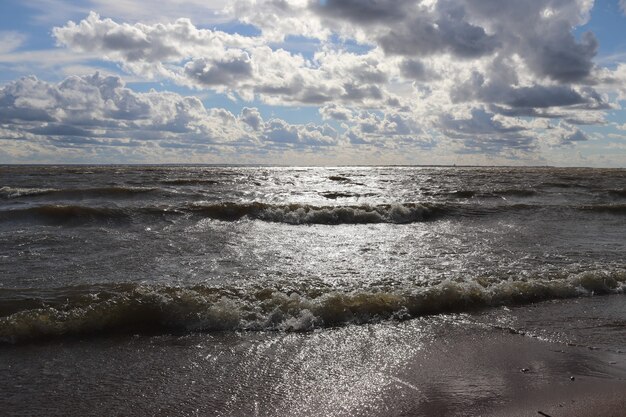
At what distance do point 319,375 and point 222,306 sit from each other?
230cm

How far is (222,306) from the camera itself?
6.84m

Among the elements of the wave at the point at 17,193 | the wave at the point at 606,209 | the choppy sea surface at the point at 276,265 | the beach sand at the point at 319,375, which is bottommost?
the beach sand at the point at 319,375

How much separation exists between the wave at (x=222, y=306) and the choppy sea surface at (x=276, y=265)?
0.02m

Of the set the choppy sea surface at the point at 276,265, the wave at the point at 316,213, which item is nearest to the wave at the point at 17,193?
the choppy sea surface at the point at 276,265

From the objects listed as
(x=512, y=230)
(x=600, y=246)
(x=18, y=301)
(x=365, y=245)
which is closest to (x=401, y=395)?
(x=18, y=301)

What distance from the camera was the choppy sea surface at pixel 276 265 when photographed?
22.0 ft

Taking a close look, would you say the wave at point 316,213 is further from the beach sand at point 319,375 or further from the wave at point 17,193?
the beach sand at point 319,375

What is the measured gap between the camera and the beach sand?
446 cm

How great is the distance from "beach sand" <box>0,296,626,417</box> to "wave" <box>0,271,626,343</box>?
30cm

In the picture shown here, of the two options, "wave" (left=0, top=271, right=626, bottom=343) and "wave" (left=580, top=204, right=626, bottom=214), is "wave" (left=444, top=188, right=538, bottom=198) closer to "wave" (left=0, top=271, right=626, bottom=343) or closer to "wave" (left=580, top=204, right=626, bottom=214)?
"wave" (left=580, top=204, right=626, bottom=214)

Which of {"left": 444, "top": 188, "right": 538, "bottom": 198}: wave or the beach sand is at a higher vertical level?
{"left": 444, "top": 188, "right": 538, "bottom": 198}: wave

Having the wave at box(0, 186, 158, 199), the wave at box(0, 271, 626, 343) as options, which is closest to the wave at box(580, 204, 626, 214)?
the wave at box(0, 271, 626, 343)

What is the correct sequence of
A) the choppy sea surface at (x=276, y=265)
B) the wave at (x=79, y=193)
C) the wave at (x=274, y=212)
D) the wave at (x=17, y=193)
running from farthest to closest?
the wave at (x=79, y=193) → the wave at (x=17, y=193) → the wave at (x=274, y=212) → the choppy sea surface at (x=276, y=265)

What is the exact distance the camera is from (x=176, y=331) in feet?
21.1
